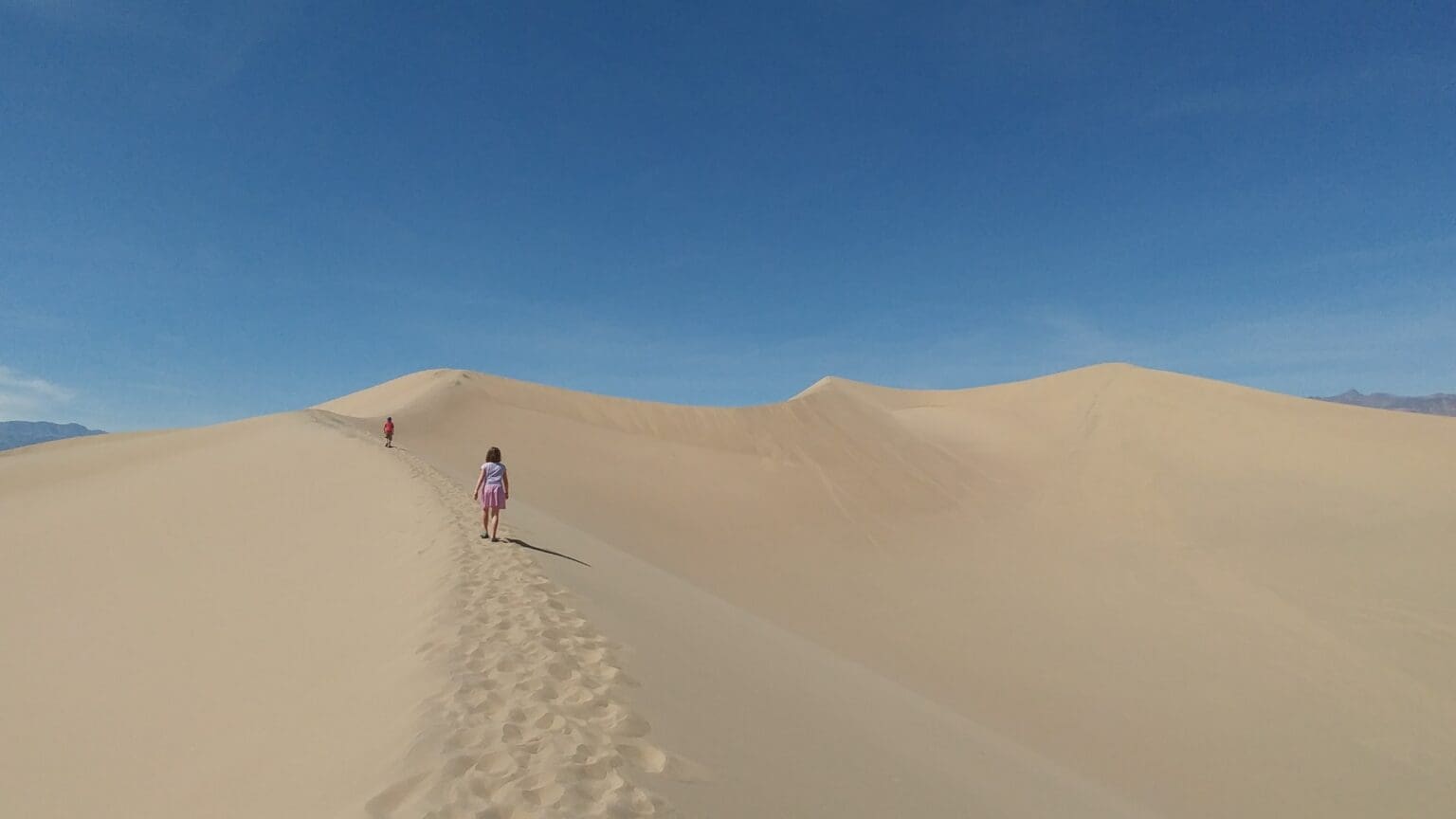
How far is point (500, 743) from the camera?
3.87 m

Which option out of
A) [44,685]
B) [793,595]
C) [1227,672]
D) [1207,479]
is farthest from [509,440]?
[1207,479]

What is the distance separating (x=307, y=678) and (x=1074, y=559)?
17.9 meters

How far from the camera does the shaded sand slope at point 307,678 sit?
3588mm

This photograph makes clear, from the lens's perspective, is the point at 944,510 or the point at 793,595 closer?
the point at 793,595

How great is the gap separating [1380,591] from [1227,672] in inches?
244

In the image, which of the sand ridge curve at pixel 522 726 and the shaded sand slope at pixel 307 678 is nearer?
the sand ridge curve at pixel 522 726

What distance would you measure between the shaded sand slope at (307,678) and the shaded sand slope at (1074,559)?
30.7 inches

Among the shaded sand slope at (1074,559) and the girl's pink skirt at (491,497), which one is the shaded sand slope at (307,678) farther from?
the shaded sand slope at (1074,559)

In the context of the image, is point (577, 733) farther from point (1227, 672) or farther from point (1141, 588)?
point (1141, 588)

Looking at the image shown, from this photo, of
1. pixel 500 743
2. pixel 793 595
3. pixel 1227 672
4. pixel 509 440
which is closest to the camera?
pixel 500 743

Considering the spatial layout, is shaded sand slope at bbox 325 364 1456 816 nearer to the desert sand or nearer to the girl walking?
the desert sand

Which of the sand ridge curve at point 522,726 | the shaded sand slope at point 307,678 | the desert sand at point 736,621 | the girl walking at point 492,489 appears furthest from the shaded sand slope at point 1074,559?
the girl walking at point 492,489

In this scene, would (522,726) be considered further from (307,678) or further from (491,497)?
(491,497)

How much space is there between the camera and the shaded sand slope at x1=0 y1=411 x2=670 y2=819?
3.59m
